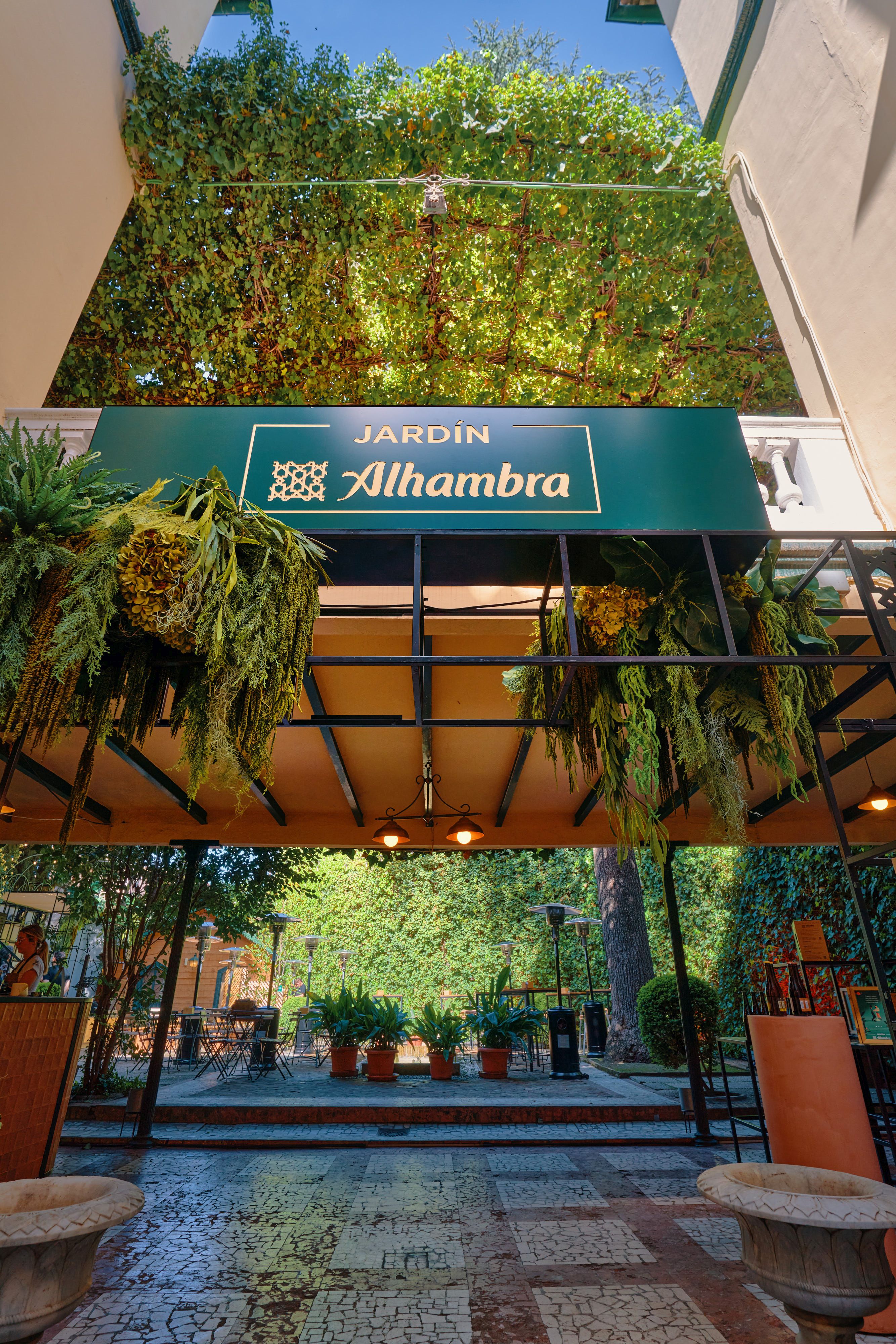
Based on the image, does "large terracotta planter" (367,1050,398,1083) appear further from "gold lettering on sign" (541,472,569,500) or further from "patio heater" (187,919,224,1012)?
"gold lettering on sign" (541,472,569,500)

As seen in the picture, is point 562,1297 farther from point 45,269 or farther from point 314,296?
point 314,296

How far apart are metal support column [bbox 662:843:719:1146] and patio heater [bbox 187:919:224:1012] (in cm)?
787

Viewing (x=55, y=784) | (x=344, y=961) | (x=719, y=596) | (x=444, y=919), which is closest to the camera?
(x=719, y=596)

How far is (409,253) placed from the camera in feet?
27.1

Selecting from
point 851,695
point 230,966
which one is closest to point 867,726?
point 851,695

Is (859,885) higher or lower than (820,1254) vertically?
higher

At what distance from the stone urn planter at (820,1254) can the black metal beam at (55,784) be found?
412 centimetres

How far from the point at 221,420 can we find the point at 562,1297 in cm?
433

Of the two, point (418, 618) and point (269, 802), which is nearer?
point (418, 618)

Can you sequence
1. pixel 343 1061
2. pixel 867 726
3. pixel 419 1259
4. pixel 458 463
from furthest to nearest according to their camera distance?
pixel 343 1061, pixel 419 1259, pixel 458 463, pixel 867 726

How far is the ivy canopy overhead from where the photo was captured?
7.21 m

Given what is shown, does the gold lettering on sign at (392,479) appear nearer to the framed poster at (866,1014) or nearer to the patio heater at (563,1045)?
the framed poster at (866,1014)

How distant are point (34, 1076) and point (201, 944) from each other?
9860 millimetres

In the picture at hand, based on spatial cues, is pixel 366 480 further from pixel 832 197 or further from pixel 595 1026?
pixel 595 1026
